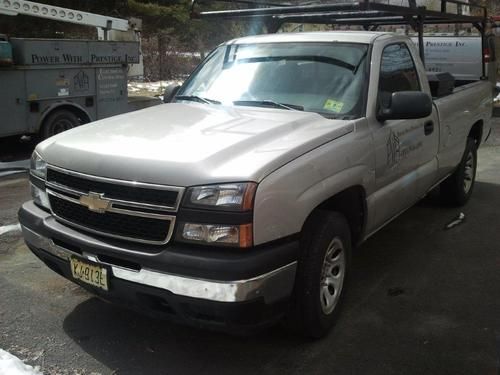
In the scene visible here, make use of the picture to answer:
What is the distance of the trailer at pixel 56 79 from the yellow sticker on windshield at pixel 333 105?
6.21 m

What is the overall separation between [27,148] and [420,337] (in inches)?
329

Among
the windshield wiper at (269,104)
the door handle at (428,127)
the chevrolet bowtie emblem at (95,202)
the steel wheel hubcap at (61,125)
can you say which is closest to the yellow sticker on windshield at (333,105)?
the windshield wiper at (269,104)

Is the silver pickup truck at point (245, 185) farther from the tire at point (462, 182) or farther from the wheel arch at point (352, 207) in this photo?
the tire at point (462, 182)

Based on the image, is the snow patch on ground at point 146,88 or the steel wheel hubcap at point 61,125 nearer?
the steel wheel hubcap at point 61,125

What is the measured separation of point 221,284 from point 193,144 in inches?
32.1

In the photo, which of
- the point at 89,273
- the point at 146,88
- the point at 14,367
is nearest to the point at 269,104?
the point at 89,273

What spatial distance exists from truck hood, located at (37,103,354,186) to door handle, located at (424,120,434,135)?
1.34 meters

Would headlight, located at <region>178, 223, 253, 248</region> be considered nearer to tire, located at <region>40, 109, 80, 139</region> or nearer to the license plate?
the license plate

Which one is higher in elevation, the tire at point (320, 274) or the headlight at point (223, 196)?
the headlight at point (223, 196)

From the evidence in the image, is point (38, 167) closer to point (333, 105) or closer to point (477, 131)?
point (333, 105)

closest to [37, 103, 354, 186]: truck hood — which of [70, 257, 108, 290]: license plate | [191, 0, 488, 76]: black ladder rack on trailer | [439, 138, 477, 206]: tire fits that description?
[70, 257, 108, 290]: license plate

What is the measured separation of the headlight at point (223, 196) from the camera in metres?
2.71

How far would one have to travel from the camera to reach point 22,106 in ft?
29.1

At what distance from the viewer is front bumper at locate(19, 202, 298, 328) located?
2.70 metres
